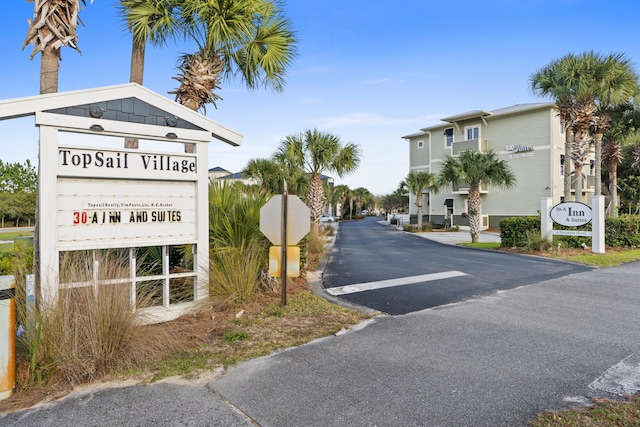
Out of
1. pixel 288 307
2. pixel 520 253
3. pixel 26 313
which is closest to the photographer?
pixel 26 313

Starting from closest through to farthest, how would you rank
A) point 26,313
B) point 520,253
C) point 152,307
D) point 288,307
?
1. point 26,313
2. point 152,307
3. point 288,307
4. point 520,253

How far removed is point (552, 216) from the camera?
16094 mm

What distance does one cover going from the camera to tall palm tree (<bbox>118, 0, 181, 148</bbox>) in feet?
28.9

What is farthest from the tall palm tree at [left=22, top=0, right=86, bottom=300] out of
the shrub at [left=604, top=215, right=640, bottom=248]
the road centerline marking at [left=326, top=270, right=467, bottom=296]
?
the shrub at [left=604, top=215, right=640, bottom=248]

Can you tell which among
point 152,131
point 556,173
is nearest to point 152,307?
point 152,131

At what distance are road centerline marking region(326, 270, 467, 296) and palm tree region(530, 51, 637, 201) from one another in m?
11.4

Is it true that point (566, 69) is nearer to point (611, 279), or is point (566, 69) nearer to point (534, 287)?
point (611, 279)

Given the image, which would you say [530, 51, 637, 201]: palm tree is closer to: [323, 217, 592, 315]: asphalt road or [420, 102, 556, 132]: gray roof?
[323, 217, 592, 315]: asphalt road

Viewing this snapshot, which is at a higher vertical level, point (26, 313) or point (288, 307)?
point (26, 313)

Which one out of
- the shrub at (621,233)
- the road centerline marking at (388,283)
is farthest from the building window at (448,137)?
the road centerline marking at (388,283)

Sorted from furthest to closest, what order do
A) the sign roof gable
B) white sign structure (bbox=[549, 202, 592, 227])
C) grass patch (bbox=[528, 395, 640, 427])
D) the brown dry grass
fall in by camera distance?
white sign structure (bbox=[549, 202, 592, 227]) < the sign roof gable < the brown dry grass < grass patch (bbox=[528, 395, 640, 427])

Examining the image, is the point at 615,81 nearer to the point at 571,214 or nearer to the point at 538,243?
the point at 571,214

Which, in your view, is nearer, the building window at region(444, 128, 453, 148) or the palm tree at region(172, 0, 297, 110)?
the palm tree at region(172, 0, 297, 110)

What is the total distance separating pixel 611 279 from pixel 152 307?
10.4 metres
